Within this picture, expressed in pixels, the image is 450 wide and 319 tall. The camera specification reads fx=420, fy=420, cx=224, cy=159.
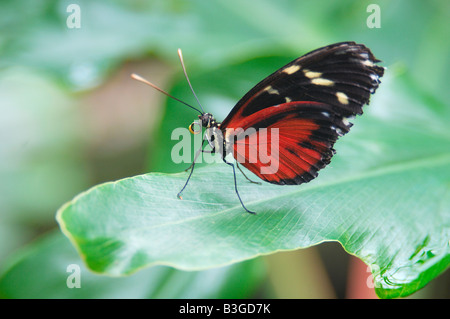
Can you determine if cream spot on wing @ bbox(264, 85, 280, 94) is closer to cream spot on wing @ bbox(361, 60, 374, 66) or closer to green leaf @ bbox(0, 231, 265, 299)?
cream spot on wing @ bbox(361, 60, 374, 66)

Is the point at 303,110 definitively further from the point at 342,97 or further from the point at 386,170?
the point at 386,170

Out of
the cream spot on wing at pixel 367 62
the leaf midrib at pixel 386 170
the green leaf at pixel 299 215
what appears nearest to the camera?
the green leaf at pixel 299 215

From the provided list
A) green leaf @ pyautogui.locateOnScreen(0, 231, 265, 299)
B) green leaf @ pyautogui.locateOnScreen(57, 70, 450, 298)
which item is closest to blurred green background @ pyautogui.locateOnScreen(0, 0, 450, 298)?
green leaf @ pyautogui.locateOnScreen(0, 231, 265, 299)

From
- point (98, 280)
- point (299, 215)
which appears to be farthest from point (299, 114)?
point (98, 280)

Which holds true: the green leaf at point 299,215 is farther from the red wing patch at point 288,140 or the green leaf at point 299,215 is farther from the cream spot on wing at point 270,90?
the cream spot on wing at point 270,90

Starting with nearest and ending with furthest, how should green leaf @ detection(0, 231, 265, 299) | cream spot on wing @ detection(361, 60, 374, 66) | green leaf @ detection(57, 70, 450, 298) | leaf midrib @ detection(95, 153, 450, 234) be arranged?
green leaf @ detection(57, 70, 450, 298) → cream spot on wing @ detection(361, 60, 374, 66) → leaf midrib @ detection(95, 153, 450, 234) → green leaf @ detection(0, 231, 265, 299)

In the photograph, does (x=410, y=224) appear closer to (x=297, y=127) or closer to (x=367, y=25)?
(x=297, y=127)

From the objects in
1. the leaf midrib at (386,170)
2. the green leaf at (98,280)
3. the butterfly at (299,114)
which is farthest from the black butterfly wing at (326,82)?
the green leaf at (98,280)
